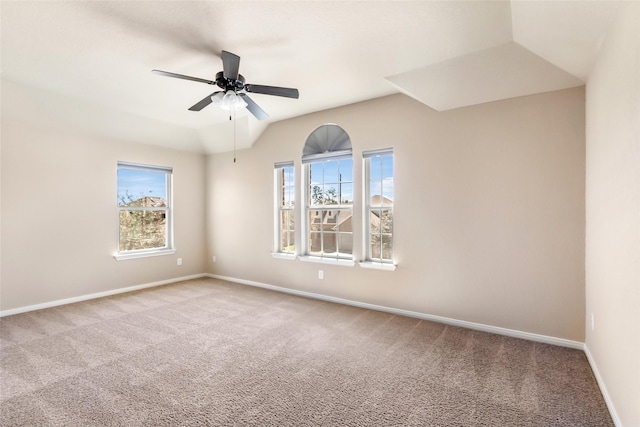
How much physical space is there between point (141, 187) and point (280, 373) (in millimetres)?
4233

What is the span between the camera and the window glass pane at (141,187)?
4.94 m

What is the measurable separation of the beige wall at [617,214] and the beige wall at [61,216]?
5.74 m

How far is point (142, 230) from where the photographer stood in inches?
206

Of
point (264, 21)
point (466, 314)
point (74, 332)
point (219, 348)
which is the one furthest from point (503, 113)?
point (74, 332)

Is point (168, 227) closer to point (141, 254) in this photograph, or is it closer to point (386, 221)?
point (141, 254)

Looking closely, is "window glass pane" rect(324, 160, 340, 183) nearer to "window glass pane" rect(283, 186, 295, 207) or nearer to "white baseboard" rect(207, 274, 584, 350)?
"window glass pane" rect(283, 186, 295, 207)

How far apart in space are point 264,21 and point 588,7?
2.14 meters

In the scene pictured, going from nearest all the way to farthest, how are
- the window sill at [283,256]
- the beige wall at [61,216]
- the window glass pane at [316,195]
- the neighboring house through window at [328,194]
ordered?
the beige wall at [61,216], the neighboring house through window at [328,194], the window glass pane at [316,195], the window sill at [283,256]

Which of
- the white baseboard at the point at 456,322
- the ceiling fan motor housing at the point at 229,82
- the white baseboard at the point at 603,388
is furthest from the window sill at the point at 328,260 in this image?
the ceiling fan motor housing at the point at 229,82

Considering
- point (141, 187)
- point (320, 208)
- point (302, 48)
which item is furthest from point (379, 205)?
point (141, 187)

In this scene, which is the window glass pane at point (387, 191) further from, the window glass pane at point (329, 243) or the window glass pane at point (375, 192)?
the window glass pane at point (329, 243)

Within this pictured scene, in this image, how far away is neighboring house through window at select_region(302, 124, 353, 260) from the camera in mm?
4320

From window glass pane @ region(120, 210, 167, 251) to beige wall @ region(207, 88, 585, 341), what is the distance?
299 cm

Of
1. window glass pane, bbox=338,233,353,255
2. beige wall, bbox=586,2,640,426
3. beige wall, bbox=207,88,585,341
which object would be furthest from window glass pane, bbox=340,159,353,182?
beige wall, bbox=586,2,640,426
